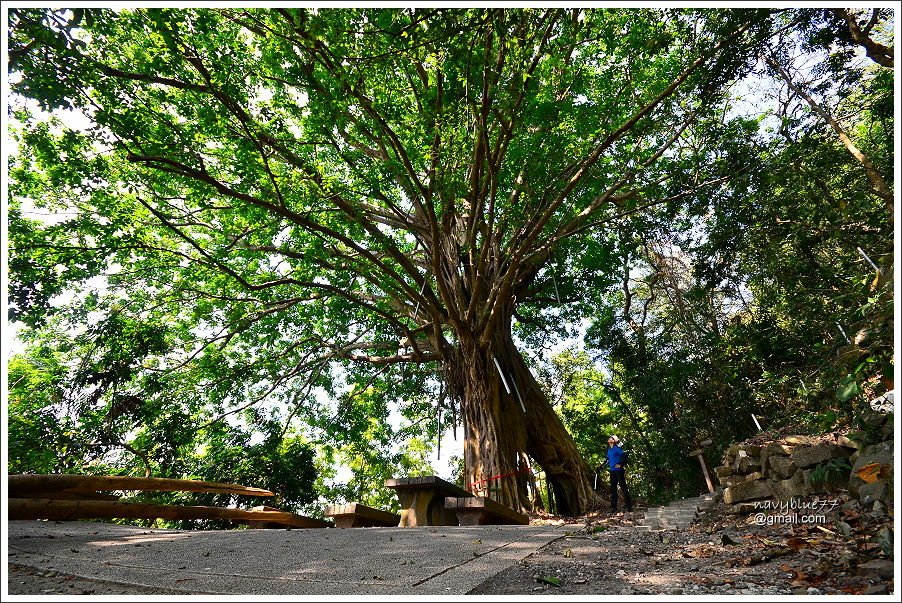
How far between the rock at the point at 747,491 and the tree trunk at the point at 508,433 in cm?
340

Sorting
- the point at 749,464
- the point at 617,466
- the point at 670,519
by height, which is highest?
the point at 617,466

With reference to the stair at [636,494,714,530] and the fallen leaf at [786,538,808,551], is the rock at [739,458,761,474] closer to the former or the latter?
the stair at [636,494,714,530]

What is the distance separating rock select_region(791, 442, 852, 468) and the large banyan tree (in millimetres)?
3456

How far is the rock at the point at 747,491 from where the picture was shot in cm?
457

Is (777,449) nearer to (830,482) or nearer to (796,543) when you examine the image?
(830,482)

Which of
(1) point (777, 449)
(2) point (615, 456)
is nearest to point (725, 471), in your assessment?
(1) point (777, 449)

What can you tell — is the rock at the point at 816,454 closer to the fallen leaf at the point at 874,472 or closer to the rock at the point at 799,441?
the rock at the point at 799,441

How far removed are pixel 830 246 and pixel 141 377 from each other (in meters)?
10.3

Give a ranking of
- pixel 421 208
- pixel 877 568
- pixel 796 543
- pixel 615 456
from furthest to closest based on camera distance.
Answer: pixel 421 208
pixel 615 456
pixel 796 543
pixel 877 568

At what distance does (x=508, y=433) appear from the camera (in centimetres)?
864

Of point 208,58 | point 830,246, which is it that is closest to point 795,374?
point 830,246

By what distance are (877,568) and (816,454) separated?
2.14 metres

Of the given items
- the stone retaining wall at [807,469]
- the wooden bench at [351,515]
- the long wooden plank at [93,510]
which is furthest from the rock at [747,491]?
the long wooden plank at [93,510]

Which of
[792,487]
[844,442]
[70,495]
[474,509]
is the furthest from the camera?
[474,509]
